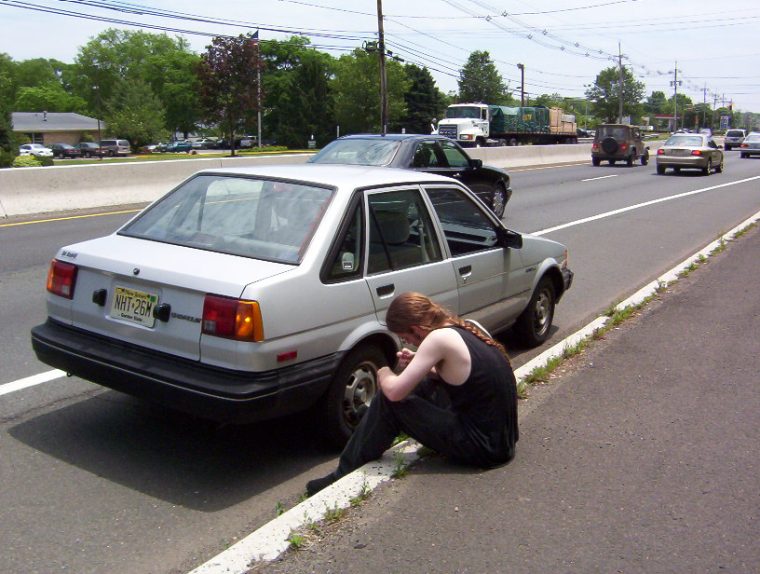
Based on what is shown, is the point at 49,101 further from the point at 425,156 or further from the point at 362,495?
the point at 362,495

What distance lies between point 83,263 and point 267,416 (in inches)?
59.7

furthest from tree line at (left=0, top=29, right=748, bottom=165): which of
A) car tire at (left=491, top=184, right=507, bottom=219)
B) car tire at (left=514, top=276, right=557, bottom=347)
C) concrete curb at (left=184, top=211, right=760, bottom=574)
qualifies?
concrete curb at (left=184, top=211, right=760, bottom=574)

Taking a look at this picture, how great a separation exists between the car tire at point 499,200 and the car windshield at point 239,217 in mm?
10711

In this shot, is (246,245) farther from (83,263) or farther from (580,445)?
(580,445)

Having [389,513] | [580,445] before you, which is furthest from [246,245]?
[580,445]

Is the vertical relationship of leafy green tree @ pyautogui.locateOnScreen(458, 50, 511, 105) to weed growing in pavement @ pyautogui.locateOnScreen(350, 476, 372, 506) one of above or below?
above

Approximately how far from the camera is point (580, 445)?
4.72 metres

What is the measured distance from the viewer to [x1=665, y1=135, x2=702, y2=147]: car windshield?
32.9 meters

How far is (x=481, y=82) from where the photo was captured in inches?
5463

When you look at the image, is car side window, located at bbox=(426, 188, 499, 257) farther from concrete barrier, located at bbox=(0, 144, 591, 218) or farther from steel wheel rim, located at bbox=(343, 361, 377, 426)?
concrete barrier, located at bbox=(0, 144, 591, 218)

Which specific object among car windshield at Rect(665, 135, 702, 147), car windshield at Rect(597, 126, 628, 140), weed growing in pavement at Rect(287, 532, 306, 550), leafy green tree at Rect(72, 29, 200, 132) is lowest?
weed growing in pavement at Rect(287, 532, 306, 550)

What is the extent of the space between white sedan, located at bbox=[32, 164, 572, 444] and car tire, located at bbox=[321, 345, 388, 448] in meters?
0.01

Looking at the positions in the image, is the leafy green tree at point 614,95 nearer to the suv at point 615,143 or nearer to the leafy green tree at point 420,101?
the leafy green tree at point 420,101

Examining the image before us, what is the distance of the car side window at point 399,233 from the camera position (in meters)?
5.17
